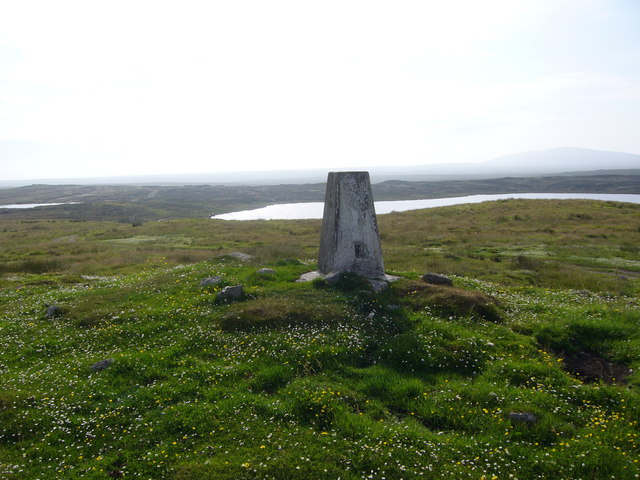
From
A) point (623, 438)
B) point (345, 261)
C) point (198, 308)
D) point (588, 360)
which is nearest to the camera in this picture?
point (623, 438)

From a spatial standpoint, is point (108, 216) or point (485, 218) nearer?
point (485, 218)

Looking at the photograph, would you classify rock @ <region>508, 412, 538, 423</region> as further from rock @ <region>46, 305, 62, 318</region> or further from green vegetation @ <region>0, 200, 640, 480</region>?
rock @ <region>46, 305, 62, 318</region>

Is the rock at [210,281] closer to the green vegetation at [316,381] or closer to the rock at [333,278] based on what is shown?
the green vegetation at [316,381]

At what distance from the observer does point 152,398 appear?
8875mm

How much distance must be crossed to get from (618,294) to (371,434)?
609 inches

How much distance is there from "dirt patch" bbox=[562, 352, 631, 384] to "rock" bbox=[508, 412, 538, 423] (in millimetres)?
2662

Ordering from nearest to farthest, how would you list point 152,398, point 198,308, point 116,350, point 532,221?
1. point 152,398
2. point 116,350
3. point 198,308
4. point 532,221

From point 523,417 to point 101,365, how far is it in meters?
10.1

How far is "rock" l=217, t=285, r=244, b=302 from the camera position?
46.5 ft

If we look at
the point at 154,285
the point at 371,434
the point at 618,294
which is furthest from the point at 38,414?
the point at 618,294

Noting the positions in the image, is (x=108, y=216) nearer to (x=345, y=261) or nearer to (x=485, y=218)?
(x=485, y=218)

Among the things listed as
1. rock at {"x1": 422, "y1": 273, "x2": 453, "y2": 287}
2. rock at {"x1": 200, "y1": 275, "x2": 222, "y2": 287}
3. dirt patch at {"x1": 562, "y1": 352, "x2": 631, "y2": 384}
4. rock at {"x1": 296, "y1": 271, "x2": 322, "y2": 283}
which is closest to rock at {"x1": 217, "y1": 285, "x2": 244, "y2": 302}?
rock at {"x1": 200, "y1": 275, "x2": 222, "y2": 287}

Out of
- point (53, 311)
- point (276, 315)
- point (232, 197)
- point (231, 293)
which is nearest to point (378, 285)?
point (276, 315)

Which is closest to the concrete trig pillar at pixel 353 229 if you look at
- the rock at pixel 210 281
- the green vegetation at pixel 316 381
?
the green vegetation at pixel 316 381
